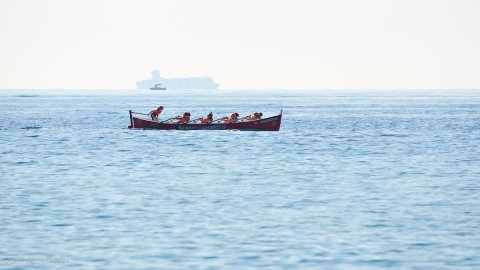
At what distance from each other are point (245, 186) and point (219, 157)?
1393 cm

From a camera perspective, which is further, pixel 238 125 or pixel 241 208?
pixel 238 125

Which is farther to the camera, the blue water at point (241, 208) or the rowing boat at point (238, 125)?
the rowing boat at point (238, 125)

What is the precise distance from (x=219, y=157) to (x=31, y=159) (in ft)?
32.4

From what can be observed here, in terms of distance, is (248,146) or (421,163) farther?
(248,146)

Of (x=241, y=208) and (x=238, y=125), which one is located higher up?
(x=241, y=208)

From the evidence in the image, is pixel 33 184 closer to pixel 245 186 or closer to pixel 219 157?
pixel 245 186

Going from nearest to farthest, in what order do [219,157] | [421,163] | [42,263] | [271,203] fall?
[42,263] < [271,203] < [421,163] < [219,157]

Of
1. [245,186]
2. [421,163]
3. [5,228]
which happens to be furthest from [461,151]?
[5,228]

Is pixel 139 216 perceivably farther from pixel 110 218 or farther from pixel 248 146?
pixel 248 146

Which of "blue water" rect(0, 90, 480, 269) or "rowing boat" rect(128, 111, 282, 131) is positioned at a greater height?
"blue water" rect(0, 90, 480, 269)

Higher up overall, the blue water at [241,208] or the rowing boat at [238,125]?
the blue water at [241,208]

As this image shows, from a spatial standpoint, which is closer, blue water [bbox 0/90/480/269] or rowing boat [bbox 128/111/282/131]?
blue water [bbox 0/90/480/269]

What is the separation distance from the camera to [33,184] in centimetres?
3375

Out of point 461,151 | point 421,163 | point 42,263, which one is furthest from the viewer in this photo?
point 461,151
